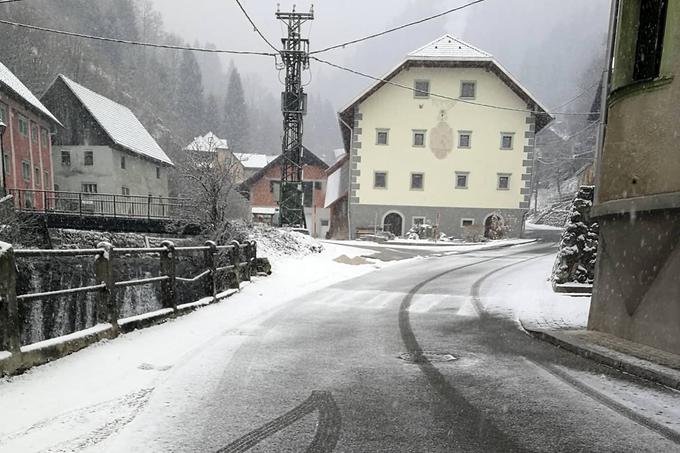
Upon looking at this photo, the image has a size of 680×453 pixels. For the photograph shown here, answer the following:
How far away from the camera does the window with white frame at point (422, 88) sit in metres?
30.8

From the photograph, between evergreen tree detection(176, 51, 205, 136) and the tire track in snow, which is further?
evergreen tree detection(176, 51, 205, 136)

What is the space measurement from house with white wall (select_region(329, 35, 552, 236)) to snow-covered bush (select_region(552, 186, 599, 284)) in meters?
21.3

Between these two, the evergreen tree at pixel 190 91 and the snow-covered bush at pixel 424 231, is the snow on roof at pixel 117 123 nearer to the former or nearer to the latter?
the snow-covered bush at pixel 424 231

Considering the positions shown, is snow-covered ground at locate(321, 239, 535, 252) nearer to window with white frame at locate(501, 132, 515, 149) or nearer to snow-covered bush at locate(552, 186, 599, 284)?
window with white frame at locate(501, 132, 515, 149)

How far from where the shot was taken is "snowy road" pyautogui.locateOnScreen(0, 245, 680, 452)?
3.29 metres

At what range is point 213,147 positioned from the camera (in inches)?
845

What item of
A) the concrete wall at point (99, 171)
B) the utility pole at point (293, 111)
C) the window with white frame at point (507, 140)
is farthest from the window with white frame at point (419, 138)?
the concrete wall at point (99, 171)

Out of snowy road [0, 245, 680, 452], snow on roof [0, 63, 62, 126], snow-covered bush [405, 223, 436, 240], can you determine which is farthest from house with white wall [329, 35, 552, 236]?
snowy road [0, 245, 680, 452]

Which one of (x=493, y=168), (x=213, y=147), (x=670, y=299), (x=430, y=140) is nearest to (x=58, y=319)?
(x=213, y=147)

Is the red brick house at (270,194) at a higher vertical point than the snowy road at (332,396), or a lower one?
higher

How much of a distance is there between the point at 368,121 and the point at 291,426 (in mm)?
29330

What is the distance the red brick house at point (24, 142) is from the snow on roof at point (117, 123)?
14.0 feet

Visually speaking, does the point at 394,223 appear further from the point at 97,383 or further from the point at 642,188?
the point at 97,383

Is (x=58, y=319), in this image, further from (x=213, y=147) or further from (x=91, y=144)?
(x=91, y=144)
